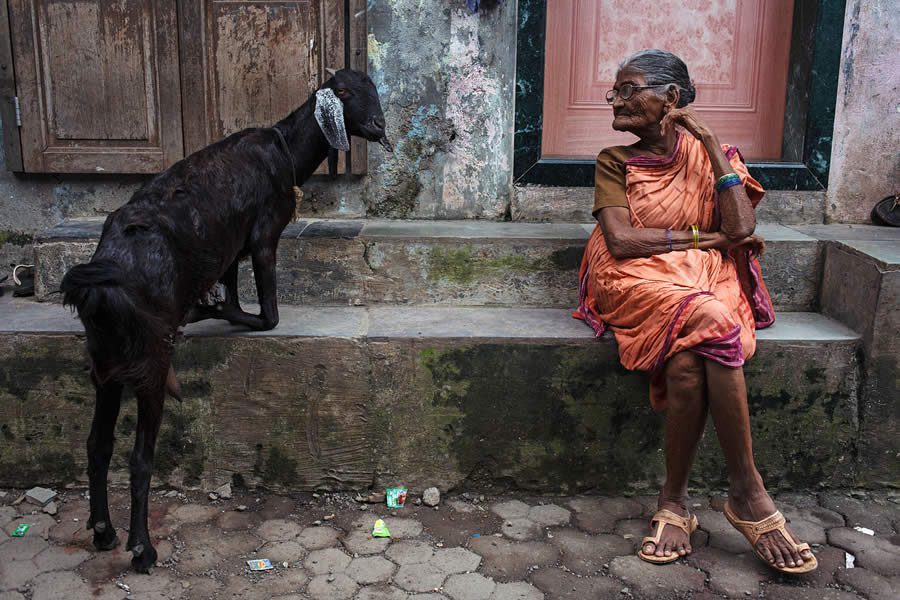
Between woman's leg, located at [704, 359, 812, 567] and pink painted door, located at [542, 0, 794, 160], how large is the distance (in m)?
2.13

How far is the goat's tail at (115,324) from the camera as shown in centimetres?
247

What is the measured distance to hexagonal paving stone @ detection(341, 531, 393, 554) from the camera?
10.2ft

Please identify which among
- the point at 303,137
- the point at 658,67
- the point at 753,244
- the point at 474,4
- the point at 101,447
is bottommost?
the point at 101,447

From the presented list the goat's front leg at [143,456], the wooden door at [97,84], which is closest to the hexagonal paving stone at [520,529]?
the goat's front leg at [143,456]

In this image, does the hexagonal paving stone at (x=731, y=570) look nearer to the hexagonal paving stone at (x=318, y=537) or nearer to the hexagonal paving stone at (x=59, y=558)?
the hexagonal paving stone at (x=318, y=537)

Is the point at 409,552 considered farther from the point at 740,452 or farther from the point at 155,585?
the point at 740,452

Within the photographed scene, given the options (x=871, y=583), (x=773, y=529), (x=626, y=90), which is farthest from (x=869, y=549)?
(x=626, y=90)

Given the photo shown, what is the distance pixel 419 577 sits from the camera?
2.92 meters

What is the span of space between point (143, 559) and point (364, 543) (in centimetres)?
78

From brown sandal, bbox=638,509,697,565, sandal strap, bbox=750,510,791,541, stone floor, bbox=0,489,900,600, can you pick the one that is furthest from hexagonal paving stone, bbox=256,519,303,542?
sandal strap, bbox=750,510,791,541

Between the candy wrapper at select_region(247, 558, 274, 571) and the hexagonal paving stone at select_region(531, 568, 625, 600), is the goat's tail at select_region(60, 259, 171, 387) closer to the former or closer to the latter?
the candy wrapper at select_region(247, 558, 274, 571)

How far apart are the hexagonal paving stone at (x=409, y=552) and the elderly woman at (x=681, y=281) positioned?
79 centimetres

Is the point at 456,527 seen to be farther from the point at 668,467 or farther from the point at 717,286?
the point at 717,286

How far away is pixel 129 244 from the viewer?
2.71 meters
